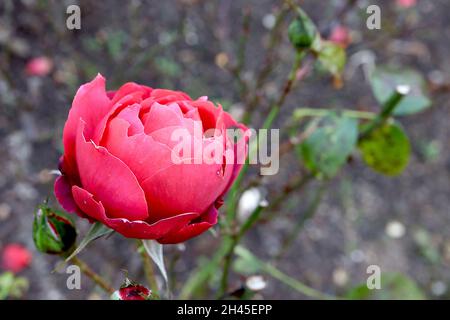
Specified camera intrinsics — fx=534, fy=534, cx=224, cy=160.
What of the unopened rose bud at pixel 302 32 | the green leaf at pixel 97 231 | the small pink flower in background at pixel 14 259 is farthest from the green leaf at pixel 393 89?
the small pink flower in background at pixel 14 259

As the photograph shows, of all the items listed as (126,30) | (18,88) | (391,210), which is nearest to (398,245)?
(391,210)

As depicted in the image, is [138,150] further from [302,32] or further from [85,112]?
[302,32]

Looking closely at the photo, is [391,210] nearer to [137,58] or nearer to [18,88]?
[137,58]

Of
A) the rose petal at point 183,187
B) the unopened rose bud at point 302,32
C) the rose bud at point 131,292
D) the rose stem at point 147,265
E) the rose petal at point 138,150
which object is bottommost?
the rose bud at point 131,292

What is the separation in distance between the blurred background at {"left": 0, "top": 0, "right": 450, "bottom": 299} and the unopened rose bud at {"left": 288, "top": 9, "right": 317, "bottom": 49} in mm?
692

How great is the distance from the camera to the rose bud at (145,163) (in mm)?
452

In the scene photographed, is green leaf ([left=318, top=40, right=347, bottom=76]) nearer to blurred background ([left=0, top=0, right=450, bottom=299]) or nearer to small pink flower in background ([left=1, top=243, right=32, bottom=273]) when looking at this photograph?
blurred background ([left=0, top=0, right=450, bottom=299])

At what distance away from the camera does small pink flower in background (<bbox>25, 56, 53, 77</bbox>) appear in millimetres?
1518

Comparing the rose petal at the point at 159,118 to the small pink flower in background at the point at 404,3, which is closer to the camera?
the rose petal at the point at 159,118

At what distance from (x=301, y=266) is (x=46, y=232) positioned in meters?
1.07

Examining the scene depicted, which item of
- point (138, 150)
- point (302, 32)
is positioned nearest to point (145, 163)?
point (138, 150)

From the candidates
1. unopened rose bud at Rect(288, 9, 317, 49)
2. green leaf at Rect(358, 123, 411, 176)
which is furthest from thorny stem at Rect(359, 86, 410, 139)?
unopened rose bud at Rect(288, 9, 317, 49)

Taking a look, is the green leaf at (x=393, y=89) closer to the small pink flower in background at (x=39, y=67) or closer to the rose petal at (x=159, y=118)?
the rose petal at (x=159, y=118)

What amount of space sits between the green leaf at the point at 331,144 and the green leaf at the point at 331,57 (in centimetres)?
8
